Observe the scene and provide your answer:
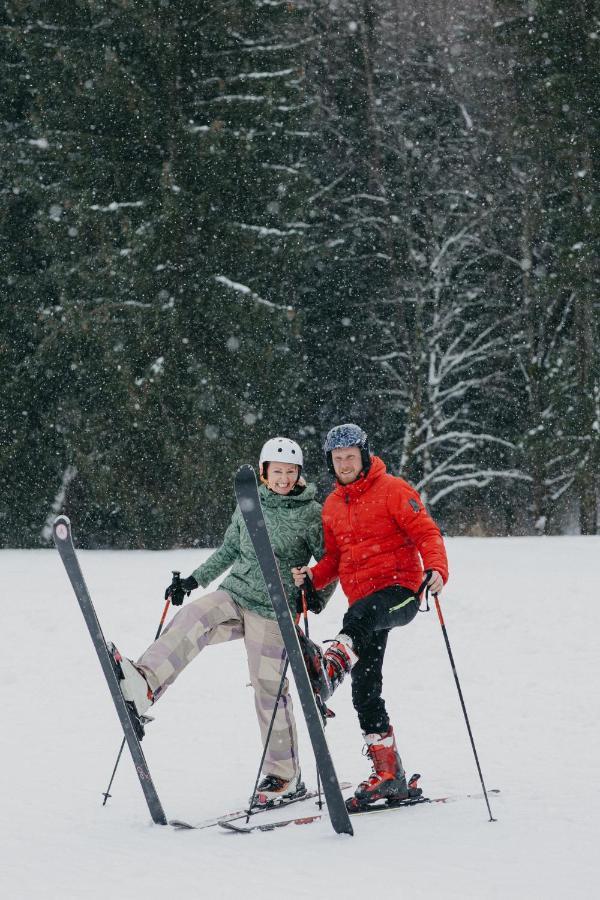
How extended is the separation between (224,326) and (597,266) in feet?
19.1

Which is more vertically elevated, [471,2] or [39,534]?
[471,2]

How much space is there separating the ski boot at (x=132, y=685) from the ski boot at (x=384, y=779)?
1.12 m

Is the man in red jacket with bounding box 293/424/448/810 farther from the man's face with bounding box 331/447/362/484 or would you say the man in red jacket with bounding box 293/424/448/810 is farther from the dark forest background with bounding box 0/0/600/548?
the dark forest background with bounding box 0/0/600/548

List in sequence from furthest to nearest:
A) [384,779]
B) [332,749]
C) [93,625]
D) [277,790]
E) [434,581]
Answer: [332,749]
[277,790]
[384,779]
[434,581]
[93,625]

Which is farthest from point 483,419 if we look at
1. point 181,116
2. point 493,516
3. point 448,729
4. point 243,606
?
point 243,606

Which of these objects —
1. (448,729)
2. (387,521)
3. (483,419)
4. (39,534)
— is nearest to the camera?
(387,521)

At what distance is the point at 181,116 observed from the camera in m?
16.5

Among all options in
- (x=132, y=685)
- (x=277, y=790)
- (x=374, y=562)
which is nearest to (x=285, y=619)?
(x=132, y=685)

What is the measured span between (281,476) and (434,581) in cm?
96

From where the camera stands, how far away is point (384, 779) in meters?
5.23

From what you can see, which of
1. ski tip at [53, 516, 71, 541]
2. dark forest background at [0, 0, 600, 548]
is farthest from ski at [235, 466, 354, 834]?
dark forest background at [0, 0, 600, 548]

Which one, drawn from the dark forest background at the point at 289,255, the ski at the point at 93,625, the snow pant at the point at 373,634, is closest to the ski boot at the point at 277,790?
the snow pant at the point at 373,634

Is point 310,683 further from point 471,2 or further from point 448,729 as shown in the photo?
point 471,2

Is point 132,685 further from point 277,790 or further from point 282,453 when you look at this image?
point 282,453
